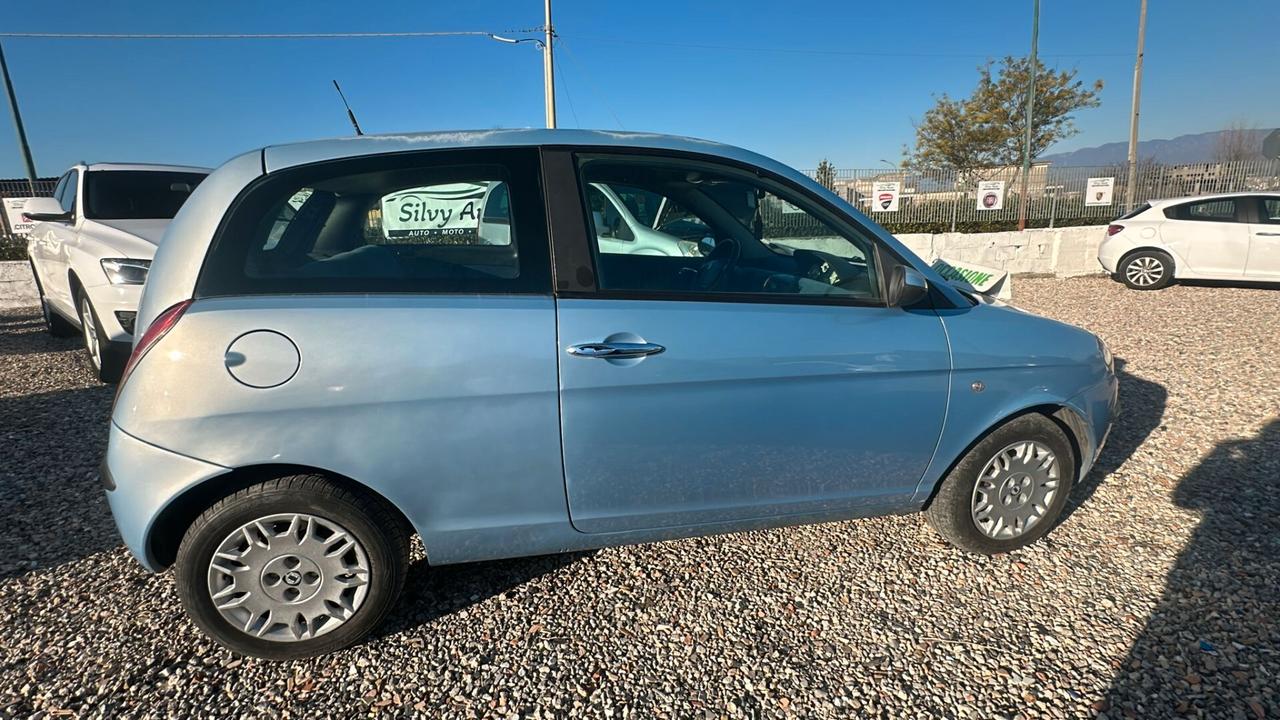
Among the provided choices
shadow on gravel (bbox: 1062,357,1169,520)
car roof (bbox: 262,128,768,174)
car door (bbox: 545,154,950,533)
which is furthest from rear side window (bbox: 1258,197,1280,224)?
car roof (bbox: 262,128,768,174)

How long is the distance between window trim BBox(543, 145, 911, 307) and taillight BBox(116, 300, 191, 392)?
1133 mm

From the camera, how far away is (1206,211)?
9.05 metres

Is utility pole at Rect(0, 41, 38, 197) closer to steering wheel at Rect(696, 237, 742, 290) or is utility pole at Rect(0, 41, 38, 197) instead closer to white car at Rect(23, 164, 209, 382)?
white car at Rect(23, 164, 209, 382)

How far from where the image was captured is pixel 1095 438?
275 centimetres

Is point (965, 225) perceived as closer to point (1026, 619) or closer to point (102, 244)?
point (1026, 619)

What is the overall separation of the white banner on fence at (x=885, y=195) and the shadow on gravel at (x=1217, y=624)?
34.9 ft

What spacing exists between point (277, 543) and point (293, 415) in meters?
0.46

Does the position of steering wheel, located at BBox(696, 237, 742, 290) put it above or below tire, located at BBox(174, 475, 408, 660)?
above

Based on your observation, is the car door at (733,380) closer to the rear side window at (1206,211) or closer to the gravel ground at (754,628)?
the gravel ground at (754,628)

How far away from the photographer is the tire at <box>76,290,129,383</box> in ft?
15.2

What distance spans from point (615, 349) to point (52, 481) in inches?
140

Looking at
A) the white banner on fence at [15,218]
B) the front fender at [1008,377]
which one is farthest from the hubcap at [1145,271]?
the white banner on fence at [15,218]

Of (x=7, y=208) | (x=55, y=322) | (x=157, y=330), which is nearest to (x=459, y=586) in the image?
(x=157, y=330)

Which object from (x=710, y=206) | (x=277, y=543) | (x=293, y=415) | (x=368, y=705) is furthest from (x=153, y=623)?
(x=710, y=206)
